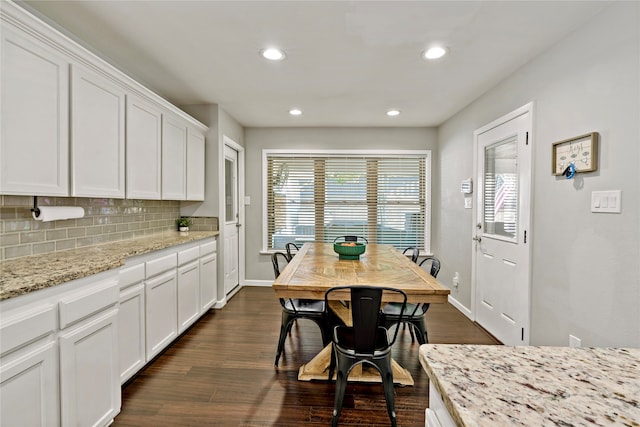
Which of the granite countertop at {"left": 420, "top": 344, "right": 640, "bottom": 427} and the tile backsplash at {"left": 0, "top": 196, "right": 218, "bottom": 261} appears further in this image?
the tile backsplash at {"left": 0, "top": 196, "right": 218, "bottom": 261}

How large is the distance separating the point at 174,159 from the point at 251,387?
7.47 feet

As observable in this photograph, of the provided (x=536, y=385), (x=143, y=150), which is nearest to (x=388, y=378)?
(x=536, y=385)

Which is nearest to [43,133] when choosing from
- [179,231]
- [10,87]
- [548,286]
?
[10,87]

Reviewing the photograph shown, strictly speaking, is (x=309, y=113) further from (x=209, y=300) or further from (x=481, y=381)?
(x=481, y=381)

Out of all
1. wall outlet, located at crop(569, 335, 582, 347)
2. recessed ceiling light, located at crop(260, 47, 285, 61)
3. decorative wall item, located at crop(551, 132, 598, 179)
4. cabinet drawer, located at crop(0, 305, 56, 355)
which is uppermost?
recessed ceiling light, located at crop(260, 47, 285, 61)

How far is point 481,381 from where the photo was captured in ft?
2.08

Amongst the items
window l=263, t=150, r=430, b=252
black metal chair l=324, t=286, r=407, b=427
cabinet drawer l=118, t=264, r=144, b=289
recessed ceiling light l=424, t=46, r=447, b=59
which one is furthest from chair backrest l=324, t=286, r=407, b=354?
window l=263, t=150, r=430, b=252

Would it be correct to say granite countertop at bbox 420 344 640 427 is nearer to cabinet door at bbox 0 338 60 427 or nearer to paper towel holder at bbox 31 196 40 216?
cabinet door at bbox 0 338 60 427

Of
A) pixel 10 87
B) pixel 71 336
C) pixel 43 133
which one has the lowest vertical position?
pixel 71 336

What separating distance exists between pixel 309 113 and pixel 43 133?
287 cm

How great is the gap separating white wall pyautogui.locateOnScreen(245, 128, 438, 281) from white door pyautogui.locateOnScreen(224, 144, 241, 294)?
0.81ft

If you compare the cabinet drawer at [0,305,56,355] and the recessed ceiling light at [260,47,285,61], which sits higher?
the recessed ceiling light at [260,47,285,61]

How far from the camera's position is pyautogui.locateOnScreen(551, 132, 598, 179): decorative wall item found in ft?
6.19

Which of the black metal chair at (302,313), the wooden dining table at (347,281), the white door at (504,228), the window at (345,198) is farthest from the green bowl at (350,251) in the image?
the window at (345,198)
